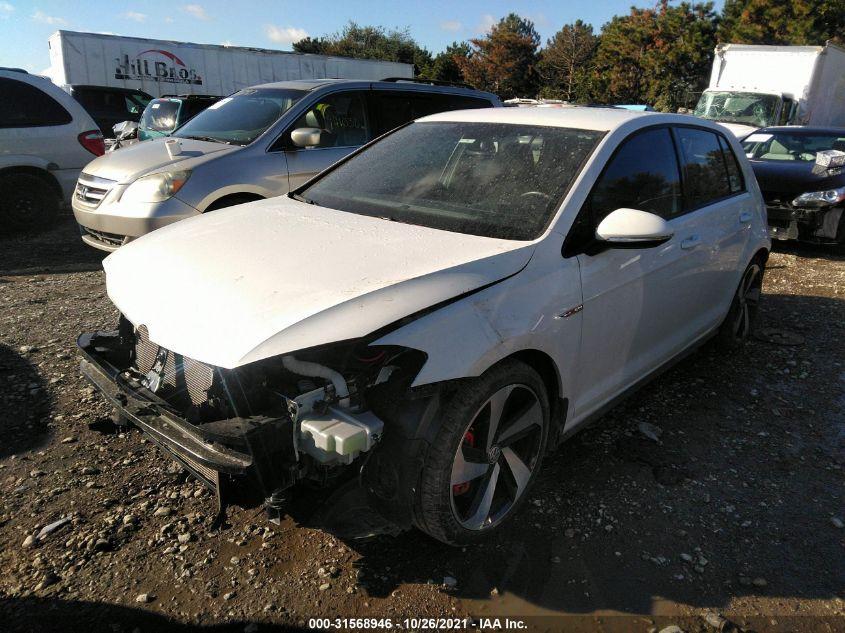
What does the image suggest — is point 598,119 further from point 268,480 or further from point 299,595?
point 299,595

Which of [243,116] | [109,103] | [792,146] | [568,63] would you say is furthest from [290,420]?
[568,63]

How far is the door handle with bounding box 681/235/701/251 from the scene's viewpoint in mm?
3469

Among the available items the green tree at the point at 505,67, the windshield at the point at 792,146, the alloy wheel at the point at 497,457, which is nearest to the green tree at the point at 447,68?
the green tree at the point at 505,67

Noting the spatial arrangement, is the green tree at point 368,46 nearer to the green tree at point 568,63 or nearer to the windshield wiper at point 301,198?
the green tree at point 568,63

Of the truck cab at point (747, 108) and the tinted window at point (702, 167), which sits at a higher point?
the truck cab at point (747, 108)

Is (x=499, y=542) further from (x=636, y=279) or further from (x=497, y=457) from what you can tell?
(x=636, y=279)

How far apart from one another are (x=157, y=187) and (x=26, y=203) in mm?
3425

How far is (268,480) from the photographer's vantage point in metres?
2.04

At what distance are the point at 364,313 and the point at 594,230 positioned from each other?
4.16 ft

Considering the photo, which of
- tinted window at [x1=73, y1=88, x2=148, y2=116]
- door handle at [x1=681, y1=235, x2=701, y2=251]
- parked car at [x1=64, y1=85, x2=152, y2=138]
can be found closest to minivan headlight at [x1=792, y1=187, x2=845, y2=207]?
door handle at [x1=681, y1=235, x2=701, y2=251]

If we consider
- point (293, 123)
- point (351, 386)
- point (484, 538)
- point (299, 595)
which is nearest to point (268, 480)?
point (351, 386)

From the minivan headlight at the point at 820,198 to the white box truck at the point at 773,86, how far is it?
6216 millimetres

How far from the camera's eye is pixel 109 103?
52.6 ft

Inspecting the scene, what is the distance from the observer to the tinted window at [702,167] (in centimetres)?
370
